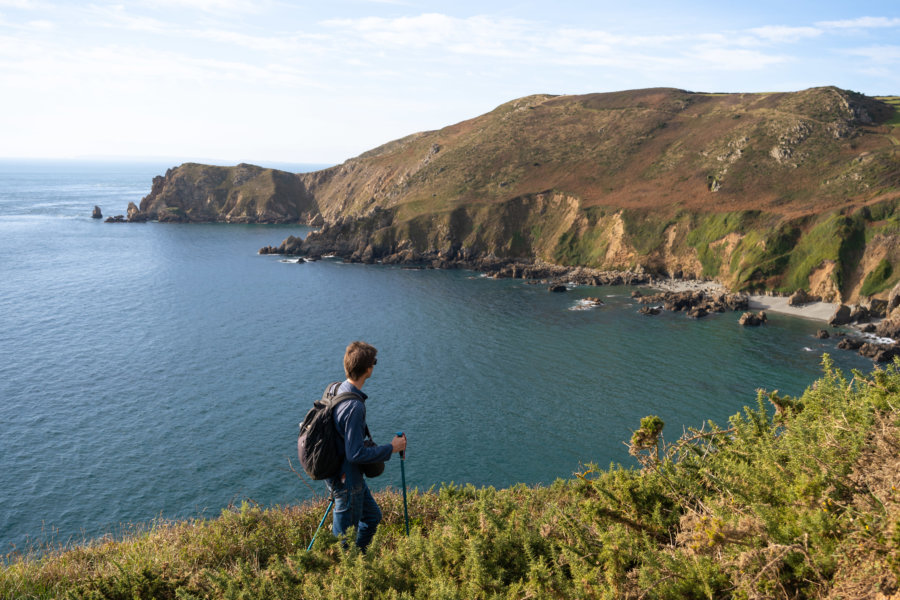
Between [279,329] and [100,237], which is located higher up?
[100,237]

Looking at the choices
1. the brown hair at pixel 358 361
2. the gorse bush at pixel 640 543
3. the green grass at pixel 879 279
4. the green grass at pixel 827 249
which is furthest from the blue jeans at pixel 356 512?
the green grass at pixel 827 249

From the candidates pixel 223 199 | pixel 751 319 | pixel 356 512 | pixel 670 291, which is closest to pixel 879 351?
pixel 751 319

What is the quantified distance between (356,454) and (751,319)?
220 feet

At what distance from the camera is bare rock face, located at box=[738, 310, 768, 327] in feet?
206

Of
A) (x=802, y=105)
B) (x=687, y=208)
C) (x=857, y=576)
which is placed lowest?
(x=857, y=576)

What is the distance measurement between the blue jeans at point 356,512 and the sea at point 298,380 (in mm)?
8128

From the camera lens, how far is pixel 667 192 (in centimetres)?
9888

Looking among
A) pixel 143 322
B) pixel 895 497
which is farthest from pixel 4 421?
pixel 895 497

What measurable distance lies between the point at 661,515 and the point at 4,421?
163ft

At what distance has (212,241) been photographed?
5192 inches

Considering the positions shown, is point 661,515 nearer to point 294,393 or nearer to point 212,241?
point 294,393

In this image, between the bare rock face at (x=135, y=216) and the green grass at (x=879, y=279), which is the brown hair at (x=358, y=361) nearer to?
the green grass at (x=879, y=279)

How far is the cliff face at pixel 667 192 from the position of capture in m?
74.9

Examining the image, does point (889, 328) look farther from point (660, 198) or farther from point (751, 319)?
point (660, 198)
